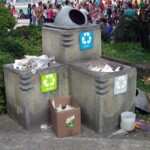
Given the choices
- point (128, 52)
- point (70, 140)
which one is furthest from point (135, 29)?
point (70, 140)

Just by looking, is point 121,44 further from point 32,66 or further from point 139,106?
point 32,66

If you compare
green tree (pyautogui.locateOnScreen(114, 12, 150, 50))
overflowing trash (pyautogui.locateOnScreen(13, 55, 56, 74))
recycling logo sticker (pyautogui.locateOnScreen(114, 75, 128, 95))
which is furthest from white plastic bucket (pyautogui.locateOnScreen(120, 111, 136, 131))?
green tree (pyautogui.locateOnScreen(114, 12, 150, 50))

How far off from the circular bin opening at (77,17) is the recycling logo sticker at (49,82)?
4.09ft

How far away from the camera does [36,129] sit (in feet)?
20.8

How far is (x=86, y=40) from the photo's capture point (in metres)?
6.60

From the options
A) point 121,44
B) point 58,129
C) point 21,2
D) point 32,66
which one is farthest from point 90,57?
point 21,2

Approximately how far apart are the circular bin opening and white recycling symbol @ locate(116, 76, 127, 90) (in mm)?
1496

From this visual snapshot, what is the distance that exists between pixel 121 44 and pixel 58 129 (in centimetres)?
857

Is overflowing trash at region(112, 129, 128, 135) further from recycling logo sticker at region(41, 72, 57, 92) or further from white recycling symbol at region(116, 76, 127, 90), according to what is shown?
recycling logo sticker at region(41, 72, 57, 92)

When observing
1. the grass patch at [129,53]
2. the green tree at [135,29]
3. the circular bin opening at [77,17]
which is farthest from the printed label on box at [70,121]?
the green tree at [135,29]

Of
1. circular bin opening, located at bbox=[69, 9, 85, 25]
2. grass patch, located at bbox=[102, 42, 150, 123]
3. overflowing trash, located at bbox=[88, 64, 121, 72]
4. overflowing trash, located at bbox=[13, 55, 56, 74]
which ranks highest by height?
circular bin opening, located at bbox=[69, 9, 85, 25]

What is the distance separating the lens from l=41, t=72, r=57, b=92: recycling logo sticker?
6.21 meters

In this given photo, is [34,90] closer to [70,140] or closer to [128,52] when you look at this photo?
[70,140]

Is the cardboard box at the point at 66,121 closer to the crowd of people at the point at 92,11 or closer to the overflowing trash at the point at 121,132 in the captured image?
the overflowing trash at the point at 121,132
